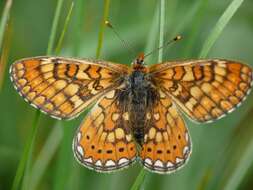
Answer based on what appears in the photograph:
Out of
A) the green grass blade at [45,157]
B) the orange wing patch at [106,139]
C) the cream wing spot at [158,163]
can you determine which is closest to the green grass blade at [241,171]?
the cream wing spot at [158,163]

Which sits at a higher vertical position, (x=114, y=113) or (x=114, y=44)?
(x=114, y=44)

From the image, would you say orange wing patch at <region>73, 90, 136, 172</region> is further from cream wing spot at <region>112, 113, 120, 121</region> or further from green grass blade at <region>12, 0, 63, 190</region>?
green grass blade at <region>12, 0, 63, 190</region>

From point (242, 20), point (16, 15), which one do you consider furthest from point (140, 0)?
point (16, 15)

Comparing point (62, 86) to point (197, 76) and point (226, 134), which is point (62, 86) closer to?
point (197, 76)

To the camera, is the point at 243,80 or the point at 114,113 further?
the point at 114,113

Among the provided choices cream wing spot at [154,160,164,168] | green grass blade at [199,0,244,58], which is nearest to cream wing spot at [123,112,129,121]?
cream wing spot at [154,160,164,168]


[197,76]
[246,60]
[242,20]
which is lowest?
[197,76]

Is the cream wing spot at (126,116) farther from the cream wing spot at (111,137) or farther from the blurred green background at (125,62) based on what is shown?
the blurred green background at (125,62)

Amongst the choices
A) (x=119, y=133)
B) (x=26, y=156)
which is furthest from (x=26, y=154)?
(x=119, y=133)

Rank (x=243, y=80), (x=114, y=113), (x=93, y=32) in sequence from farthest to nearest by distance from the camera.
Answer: (x=93, y=32) < (x=114, y=113) < (x=243, y=80)
